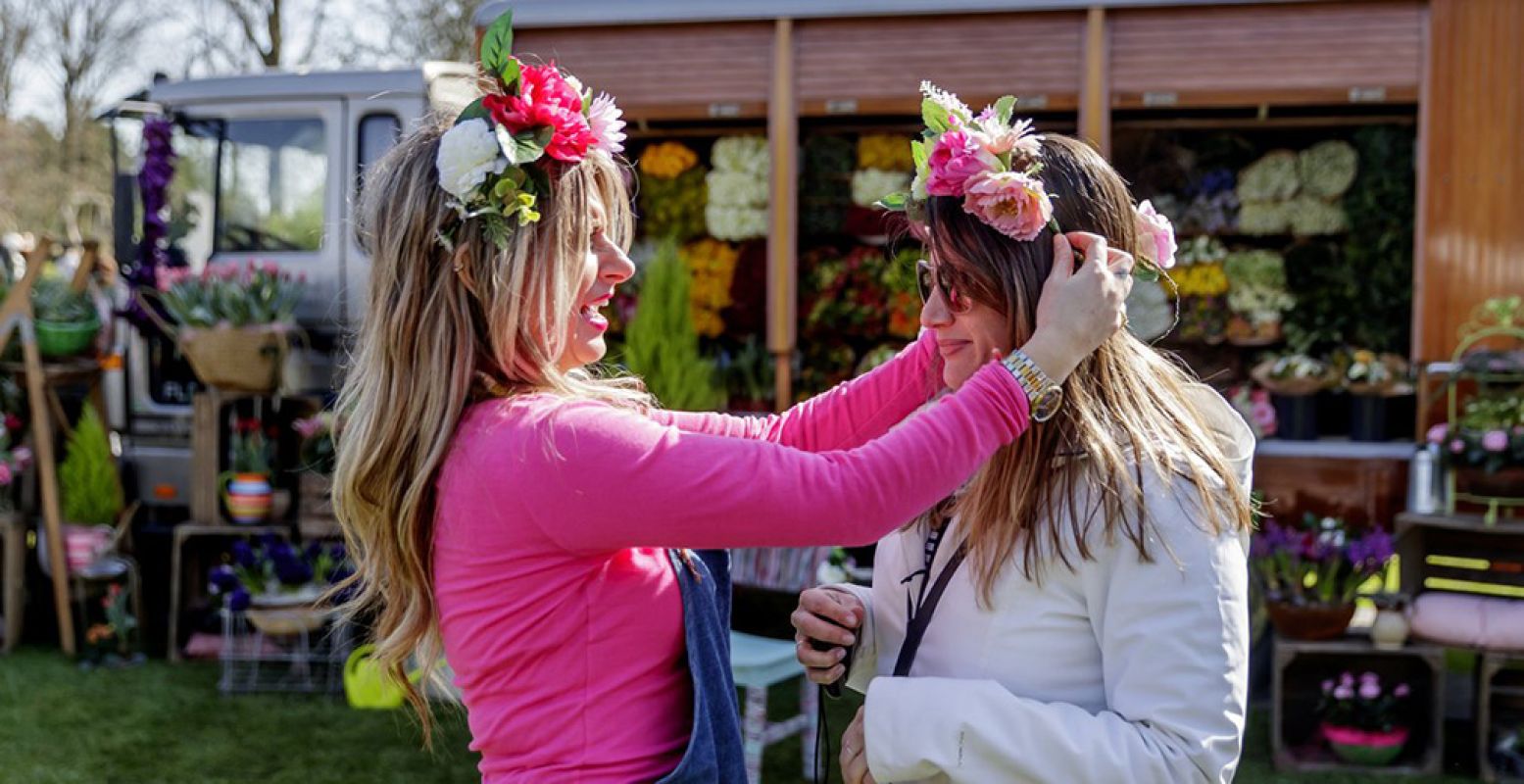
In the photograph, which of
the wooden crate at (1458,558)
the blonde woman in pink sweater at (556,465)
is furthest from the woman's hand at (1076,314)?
the wooden crate at (1458,558)

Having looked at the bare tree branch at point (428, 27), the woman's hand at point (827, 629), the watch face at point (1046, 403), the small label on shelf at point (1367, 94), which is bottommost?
the woman's hand at point (827, 629)

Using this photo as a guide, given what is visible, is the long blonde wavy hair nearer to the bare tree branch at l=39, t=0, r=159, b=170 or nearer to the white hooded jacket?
the white hooded jacket

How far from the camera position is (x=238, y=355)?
6164mm

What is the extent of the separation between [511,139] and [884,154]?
199 inches

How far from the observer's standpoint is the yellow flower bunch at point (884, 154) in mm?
6559

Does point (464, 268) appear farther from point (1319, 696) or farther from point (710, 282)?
point (710, 282)

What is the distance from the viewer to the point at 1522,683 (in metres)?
5.13

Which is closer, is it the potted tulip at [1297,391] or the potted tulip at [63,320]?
the potted tulip at [1297,391]

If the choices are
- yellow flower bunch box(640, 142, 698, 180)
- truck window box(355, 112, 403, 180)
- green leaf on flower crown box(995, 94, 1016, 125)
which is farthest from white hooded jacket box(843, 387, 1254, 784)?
truck window box(355, 112, 403, 180)

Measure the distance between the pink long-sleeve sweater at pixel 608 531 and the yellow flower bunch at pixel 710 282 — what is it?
15.7 ft

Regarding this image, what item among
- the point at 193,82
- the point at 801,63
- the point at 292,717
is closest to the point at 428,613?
the point at 292,717

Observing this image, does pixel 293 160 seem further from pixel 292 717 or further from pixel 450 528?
pixel 450 528

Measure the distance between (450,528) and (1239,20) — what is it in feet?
15.4

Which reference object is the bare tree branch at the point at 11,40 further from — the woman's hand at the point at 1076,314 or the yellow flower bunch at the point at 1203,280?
the woman's hand at the point at 1076,314
